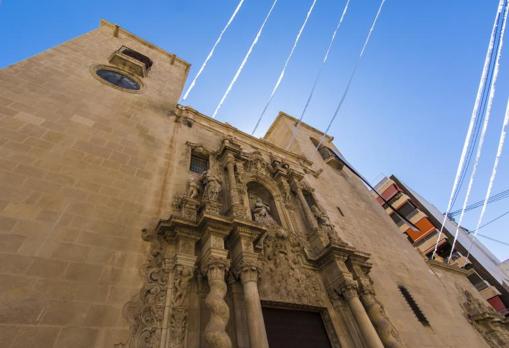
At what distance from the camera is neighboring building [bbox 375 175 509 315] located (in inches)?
740

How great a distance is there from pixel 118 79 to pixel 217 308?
874 centimetres

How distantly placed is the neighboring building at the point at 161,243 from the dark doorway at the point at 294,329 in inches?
1.1

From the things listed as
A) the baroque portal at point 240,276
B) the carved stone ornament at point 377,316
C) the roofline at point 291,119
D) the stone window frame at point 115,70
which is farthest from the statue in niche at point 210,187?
the roofline at point 291,119

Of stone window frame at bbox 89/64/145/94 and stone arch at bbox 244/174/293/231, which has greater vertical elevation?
stone window frame at bbox 89/64/145/94

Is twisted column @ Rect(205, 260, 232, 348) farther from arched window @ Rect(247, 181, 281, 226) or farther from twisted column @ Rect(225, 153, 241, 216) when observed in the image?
arched window @ Rect(247, 181, 281, 226)

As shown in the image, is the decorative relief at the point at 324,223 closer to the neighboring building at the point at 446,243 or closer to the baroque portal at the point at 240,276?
the baroque portal at the point at 240,276

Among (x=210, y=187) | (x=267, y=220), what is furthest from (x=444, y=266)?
(x=210, y=187)

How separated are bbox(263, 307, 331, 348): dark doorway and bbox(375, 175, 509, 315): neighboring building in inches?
529

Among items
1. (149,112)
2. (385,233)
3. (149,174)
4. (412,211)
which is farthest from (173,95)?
(412,211)

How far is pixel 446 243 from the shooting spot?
826 inches

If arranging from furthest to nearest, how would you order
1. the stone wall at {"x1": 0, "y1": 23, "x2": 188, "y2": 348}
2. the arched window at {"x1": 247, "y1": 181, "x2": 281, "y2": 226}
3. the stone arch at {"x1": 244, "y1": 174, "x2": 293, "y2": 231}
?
the stone arch at {"x1": 244, "y1": 174, "x2": 293, "y2": 231} → the arched window at {"x1": 247, "y1": 181, "x2": 281, "y2": 226} → the stone wall at {"x1": 0, "y1": 23, "x2": 188, "y2": 348}

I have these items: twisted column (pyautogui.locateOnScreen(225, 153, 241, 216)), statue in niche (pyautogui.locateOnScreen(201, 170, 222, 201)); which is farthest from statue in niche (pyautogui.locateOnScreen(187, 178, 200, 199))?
twisted column (pyautogui.locateOnScreen(225, 153, 241, 216))

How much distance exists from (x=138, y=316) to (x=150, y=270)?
29.3 inches

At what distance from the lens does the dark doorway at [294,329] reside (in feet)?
16.3
